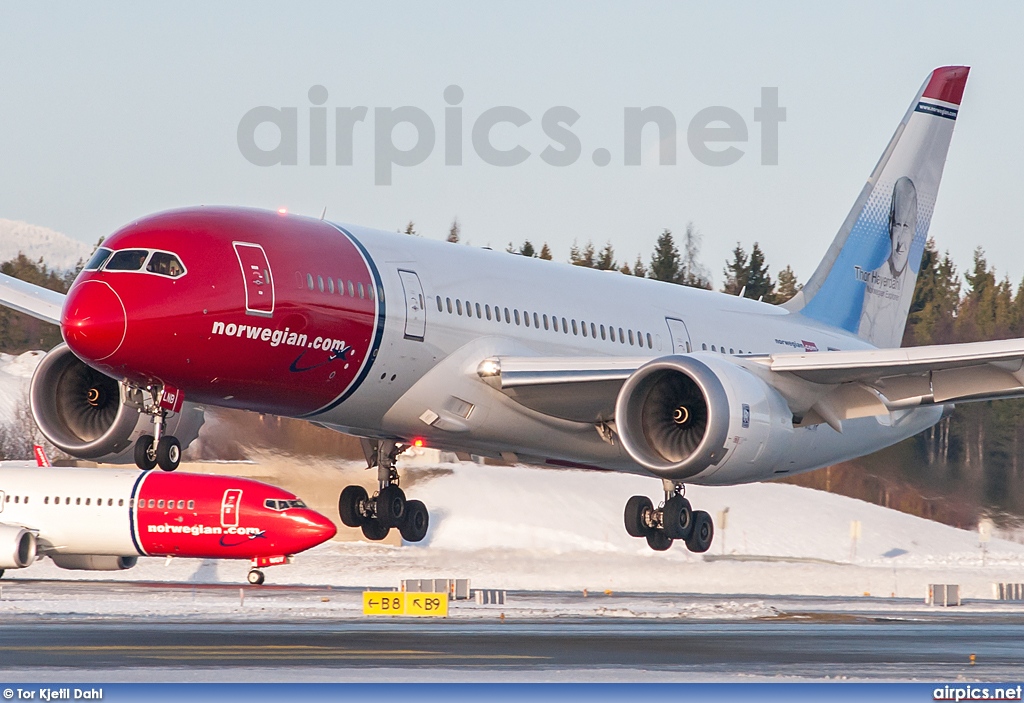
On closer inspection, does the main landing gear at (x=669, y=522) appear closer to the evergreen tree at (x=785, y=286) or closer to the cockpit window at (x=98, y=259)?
the cockpit window at (x=98, y=259)

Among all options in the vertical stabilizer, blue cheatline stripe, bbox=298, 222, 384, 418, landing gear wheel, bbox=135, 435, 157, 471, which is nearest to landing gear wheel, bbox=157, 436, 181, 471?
landing gear wheel, bbox=135, 435, 157, 471

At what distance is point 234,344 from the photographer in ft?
76.6

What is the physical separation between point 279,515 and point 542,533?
29.2 feet

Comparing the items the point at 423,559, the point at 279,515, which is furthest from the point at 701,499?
the point at 279,515

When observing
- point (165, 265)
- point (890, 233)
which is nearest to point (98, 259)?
point (165, 265)

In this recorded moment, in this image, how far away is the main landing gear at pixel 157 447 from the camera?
2319cm

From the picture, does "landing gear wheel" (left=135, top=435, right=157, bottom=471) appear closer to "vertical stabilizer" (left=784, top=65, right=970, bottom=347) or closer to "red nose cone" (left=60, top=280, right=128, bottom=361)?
"red nose cone" (left=60, top=280, right=128, bottom=361)

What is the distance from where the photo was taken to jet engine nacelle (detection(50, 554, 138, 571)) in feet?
189

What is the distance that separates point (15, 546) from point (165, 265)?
116 ft

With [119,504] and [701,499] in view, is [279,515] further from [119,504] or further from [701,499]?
[701,499]

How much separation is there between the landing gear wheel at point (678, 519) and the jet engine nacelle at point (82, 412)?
9.65m

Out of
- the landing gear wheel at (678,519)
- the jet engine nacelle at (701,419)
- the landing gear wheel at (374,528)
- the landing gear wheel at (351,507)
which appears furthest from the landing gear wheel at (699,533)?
the landing gear wheel at (351,507)

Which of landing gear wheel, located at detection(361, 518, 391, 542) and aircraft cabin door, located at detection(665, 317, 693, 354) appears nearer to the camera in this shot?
landing gear wheel, located at detection(361, 518, 391, 542)

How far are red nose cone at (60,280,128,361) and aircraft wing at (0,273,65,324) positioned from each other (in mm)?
7925
